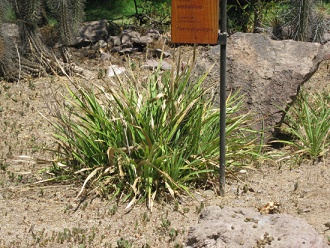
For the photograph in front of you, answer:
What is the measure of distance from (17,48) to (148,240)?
488 centimetres

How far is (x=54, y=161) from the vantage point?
5.65 meters

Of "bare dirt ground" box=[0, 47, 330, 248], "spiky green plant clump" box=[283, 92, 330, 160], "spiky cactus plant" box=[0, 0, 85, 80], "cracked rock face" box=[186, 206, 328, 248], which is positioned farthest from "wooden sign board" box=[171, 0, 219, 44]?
"spiky cactus plant" box=[0, 0, 85, 80]

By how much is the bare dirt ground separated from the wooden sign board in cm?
121

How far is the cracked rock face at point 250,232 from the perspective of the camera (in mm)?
4086

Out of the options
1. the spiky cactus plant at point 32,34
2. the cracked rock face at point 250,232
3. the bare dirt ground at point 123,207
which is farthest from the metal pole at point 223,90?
the spiky cactus plant at point 32,34

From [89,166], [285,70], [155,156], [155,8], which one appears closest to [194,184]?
[155,156]

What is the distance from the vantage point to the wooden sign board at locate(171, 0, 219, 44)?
5.02m

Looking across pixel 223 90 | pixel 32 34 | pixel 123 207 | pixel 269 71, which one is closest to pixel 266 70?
pixel 269 71

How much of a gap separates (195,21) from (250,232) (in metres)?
1.69

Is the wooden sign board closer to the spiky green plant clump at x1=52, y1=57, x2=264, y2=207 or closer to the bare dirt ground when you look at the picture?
the spiky green plant clump at x1=52, y1=57, x2=264, y2=207

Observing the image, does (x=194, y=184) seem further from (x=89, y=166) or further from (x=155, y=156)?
(x=89, y=166)

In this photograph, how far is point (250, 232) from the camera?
4.17 metres

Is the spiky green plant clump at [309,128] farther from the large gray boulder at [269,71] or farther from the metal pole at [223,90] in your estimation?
the metal pole at [223,90]

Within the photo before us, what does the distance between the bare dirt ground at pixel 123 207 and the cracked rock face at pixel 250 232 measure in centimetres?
35
